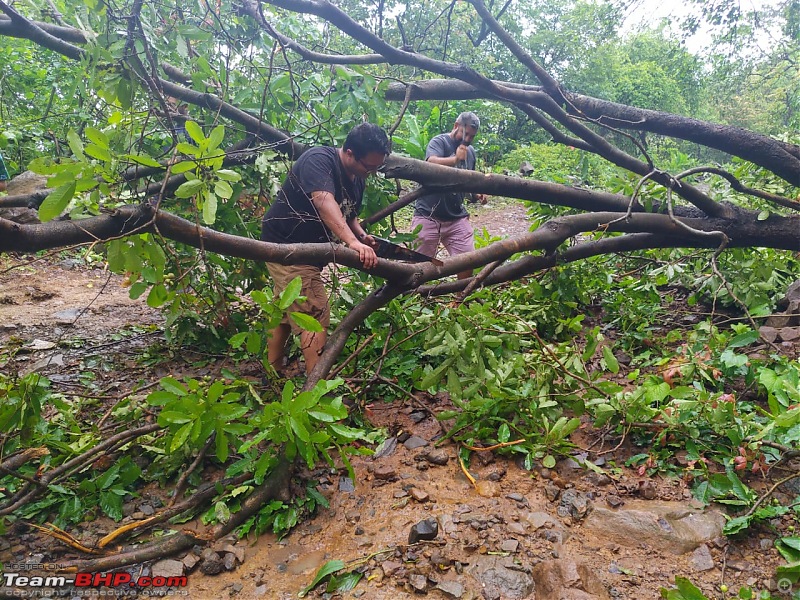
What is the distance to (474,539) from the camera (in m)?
1.95

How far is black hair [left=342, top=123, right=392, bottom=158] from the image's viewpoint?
9.08ft

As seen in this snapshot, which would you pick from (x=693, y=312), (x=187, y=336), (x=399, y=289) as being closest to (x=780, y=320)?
(x=693, y=312)

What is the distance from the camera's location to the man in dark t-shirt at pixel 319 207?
9.07 feet

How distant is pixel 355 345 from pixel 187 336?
4.76ft

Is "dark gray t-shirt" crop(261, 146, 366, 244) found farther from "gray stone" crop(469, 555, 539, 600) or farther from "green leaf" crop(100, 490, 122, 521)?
"gray stone" crop(469, 555, 539, 600)

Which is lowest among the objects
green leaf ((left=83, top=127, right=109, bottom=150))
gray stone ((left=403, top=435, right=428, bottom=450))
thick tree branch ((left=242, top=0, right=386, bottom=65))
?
gray stone ((left=403, top=435, right=428, bottom=450))

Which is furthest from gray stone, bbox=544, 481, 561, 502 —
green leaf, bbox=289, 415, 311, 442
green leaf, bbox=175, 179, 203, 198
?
green leaf, bbox=175, 179, 203, 198

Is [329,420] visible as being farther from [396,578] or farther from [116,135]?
[116,135]

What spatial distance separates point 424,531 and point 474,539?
193 mm

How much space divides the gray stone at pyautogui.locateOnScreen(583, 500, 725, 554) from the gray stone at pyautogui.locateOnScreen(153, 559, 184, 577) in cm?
158

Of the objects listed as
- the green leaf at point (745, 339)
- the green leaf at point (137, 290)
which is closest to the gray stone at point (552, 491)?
the green leaf at point (745, 339)

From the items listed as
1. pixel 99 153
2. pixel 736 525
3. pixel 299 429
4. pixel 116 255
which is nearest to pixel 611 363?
pixel 736 525

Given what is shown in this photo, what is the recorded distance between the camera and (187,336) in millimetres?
3914

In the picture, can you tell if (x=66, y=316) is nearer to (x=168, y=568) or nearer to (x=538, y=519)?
(x=168, y=568)
